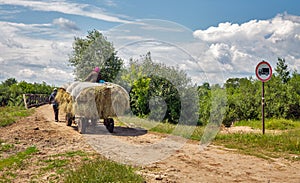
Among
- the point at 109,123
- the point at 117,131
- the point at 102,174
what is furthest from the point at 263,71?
the point at 102,174

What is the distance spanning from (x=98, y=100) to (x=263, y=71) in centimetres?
646

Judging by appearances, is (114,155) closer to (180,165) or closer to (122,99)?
(180,165)

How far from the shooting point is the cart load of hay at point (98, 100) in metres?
11.6

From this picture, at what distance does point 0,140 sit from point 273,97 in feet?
54.3

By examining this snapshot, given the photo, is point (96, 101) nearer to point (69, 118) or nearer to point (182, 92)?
point (69, 118)

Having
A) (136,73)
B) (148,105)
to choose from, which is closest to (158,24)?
(136,73)

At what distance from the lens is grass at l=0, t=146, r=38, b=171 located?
755 cm

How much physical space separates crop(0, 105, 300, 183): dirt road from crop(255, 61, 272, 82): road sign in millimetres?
4302

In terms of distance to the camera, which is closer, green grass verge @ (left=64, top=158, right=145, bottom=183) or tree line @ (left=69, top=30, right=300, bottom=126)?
green grass verge @ (left=64, top=158, right=145, bottom=183)

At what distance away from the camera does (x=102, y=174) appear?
6125 millimetres

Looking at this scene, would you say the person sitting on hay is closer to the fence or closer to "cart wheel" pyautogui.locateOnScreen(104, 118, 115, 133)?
"cart wheel" pyautogui.locateOnScreen(104, 118, 115, 133)

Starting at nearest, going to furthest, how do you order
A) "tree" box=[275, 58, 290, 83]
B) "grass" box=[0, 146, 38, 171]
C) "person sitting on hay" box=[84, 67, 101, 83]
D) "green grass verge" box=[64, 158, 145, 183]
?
1. "green grass verge" box=[64, 158, 145, 183]
2. "grass" box=[0, 146, 38, 171]
3. "person sitting on hay" box=[84, 67, 101, 83]
4. "tree" box=[275, 58, 290, 83]

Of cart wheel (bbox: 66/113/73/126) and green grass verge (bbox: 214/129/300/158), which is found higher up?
cart wheel (bbox: 66/113/73/126)

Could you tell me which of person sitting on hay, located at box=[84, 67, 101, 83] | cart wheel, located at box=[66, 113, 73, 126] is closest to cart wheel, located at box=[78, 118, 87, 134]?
cart wheel, located at box=[66, 113, 73, 126]
